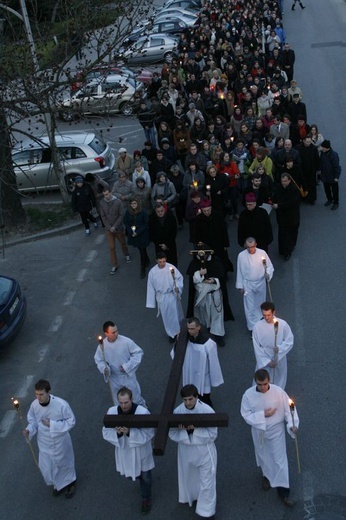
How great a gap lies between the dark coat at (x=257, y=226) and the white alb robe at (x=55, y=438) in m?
4.71

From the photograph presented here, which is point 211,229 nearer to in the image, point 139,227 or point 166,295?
point 166,295

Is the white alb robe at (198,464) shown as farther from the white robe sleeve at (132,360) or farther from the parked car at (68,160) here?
the parked car at (68,160)

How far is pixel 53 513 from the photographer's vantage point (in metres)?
7.12

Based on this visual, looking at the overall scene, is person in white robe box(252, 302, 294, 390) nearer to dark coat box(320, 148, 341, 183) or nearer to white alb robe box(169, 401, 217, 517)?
white alb robe box(169, 401, 217, 517)

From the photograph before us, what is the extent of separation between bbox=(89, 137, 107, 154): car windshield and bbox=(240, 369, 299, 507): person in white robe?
1062 cm

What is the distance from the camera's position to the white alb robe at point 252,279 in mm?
9426

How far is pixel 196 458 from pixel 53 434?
156 centimetres

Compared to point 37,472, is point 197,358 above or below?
above

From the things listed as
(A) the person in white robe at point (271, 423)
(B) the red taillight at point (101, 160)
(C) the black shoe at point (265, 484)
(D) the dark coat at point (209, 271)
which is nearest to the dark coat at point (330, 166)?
(D) the dark coat at point (209, 271)

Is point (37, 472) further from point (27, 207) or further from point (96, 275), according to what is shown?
point (27, 207)

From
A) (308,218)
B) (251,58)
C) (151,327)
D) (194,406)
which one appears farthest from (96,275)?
(251,58)

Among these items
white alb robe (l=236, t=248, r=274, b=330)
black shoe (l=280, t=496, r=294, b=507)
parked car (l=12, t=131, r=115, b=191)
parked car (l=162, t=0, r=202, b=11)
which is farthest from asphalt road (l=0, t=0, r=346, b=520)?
parked car (l=162, t=0, r=202, b=11)

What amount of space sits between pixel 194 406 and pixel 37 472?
8.11 ft

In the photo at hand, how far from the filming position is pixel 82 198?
1355 centimetres
